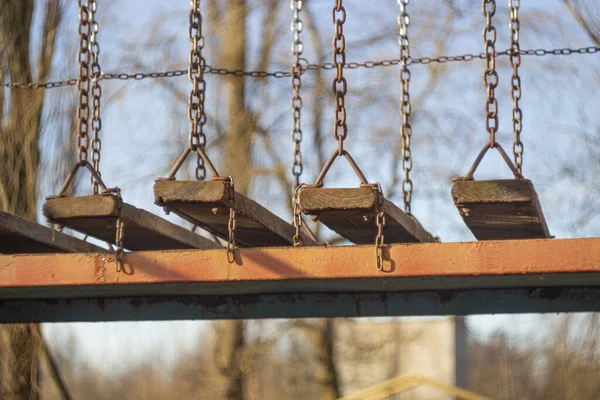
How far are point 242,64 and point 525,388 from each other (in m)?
9.53

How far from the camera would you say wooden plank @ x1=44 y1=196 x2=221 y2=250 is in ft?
15.2

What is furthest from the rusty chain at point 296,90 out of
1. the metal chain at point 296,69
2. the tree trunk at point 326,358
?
the tree trunk at point 326,358

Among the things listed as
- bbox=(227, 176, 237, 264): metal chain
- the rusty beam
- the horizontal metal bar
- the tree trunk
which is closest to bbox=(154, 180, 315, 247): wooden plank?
bbox=(227, 176, 237, 264): metal chain

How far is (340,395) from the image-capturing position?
54.9 ft

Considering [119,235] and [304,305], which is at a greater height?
[119,235]

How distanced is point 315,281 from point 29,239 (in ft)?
5.02

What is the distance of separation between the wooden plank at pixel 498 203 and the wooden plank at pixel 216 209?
3.09 ft

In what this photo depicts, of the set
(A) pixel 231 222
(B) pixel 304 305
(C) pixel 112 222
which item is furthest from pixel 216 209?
(B) pixel 304 305

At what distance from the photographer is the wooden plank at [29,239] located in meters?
5.03

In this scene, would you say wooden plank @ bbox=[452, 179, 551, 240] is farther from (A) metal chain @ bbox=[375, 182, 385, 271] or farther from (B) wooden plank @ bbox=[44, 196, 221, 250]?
(B) wooden plank @ bbox=[44, 196, 221, 250]

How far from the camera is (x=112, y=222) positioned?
4793 mm

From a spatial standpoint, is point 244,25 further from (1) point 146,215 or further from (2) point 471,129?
(1) point 146,215

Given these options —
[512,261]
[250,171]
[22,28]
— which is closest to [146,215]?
[512,261]

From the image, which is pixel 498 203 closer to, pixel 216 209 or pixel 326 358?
pixel 216 209
